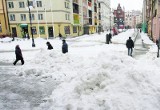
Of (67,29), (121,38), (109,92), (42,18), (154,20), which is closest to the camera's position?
(109,92)

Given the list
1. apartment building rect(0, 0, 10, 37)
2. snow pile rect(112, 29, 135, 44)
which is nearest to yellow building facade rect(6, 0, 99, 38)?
apartment building rect(0, 0, 10, 37)

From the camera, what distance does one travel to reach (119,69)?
877cm

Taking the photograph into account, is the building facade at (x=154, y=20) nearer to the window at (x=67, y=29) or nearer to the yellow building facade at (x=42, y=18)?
the window at (x=67, y=29)

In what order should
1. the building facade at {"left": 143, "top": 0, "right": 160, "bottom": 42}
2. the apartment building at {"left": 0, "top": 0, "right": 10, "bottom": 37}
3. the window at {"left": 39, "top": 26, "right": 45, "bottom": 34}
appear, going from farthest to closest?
the window at {"left": 39, "top": 26, "right": 45, "bottom": 34}
the apartment building at {"left": 0, "top": 0, "right": 10, "bottom": 37}
the building facade at {"left": 143, "top": 0, "right": 160, "bottom": 42}

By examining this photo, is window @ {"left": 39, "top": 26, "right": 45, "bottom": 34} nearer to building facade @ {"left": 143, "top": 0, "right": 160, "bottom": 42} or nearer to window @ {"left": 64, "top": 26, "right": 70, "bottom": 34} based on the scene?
window @ {"left": 64, "top": 26, "right": 70, "bottom": 34}

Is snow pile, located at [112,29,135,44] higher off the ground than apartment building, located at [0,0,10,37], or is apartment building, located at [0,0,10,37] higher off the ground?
apartment building, located at [0,0,10,37]

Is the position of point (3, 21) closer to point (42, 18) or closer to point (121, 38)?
point (42, 18)

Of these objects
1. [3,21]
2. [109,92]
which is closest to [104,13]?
[3,21]

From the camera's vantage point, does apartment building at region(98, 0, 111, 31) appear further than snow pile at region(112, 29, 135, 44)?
Yes

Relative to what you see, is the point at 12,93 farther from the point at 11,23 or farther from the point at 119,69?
the point at 11,23

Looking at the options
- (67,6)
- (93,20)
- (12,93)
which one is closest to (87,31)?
(93,20)

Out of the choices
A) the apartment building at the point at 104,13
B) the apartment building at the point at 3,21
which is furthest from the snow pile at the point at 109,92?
the apartment building at the point at 104,13

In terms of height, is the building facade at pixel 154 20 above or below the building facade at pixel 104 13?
below

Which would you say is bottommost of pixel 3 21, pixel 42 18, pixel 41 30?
pixel 41 30
